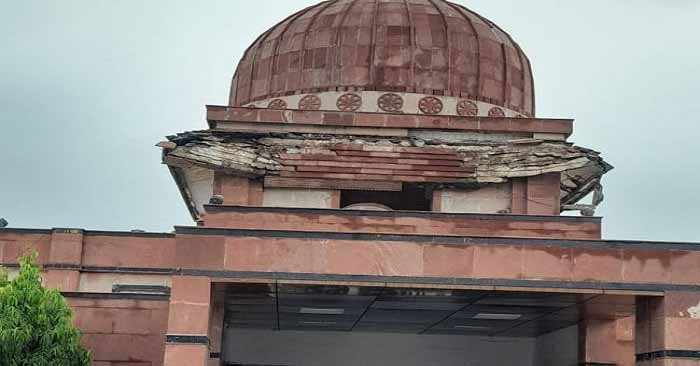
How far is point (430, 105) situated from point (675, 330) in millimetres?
8406

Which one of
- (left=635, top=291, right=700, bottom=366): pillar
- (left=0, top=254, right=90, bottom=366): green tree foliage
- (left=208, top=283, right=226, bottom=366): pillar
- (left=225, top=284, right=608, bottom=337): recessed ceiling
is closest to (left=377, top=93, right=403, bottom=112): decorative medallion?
(left=225, top=284, right=608, bottom=337): recessed ceiling

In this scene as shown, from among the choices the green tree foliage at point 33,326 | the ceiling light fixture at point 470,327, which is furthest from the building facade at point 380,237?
the green tree foliage at point 33,326

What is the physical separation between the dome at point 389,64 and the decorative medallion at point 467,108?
0.02 m

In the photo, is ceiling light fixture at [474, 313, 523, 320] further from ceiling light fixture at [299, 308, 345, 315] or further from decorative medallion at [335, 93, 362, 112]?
decorative medallion at [335, 93, 362, 112]

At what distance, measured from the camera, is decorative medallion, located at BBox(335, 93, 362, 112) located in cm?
2180

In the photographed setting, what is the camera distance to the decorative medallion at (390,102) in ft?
71.1

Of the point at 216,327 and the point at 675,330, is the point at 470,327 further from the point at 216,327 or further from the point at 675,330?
the point at 675,330

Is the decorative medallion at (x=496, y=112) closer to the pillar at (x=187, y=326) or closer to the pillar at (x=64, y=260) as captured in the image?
the pillar at (x=64, y=260)

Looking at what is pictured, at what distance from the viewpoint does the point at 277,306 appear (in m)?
17.1

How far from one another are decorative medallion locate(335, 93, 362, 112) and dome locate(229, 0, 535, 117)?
0.02 meters

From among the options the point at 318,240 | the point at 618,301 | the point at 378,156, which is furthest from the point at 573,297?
the point at 378,156

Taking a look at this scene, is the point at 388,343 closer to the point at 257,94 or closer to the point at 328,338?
the point at 328,338

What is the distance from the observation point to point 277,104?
2252 centimetres

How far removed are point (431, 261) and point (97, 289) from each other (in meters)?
9.13
